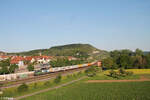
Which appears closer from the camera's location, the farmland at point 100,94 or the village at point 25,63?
the farmland at point 100,94

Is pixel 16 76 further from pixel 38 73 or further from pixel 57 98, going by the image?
pixel 57 98

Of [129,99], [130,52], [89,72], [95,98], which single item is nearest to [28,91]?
[95,98]

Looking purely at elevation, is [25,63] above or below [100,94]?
above

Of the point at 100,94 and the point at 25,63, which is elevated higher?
the point at 25,63

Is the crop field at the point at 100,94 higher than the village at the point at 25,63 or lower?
lower

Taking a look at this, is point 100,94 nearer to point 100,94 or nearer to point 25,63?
point 100,94

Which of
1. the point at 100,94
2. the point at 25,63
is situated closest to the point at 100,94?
the point at 100,94

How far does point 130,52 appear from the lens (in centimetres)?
13575

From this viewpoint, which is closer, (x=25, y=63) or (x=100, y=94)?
(x=100, y=94)

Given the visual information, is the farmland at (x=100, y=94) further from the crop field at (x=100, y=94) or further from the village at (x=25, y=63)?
the village at (x=25, y=63)

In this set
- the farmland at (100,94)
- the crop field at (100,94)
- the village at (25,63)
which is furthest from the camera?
the village at (25,63)

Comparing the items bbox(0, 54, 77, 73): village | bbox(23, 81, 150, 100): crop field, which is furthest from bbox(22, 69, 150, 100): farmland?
bbox(0, 54, 77, 73): village

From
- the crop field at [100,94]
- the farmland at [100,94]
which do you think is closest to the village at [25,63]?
the farmland at [100,94]

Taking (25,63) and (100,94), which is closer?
(100,94)
